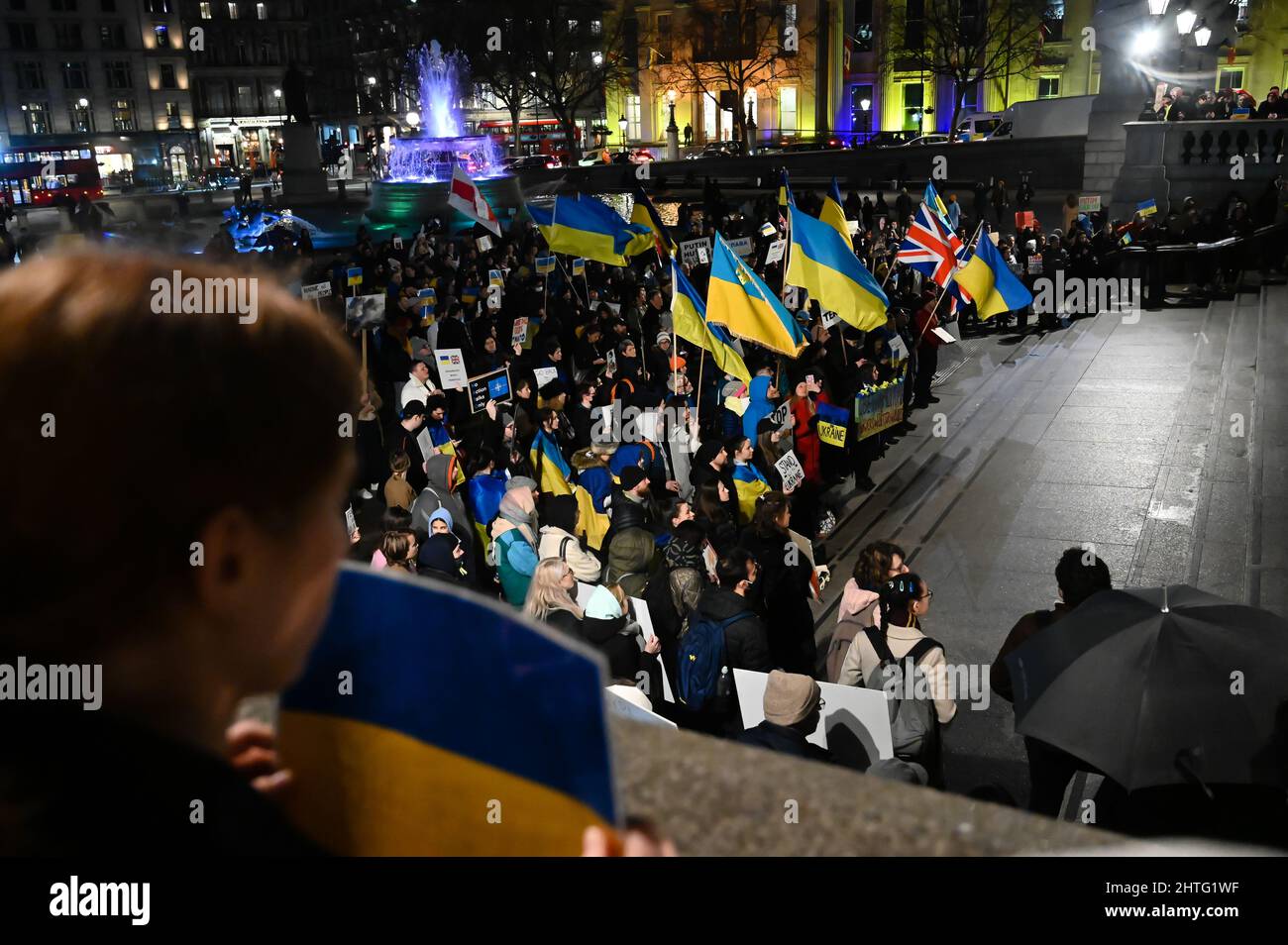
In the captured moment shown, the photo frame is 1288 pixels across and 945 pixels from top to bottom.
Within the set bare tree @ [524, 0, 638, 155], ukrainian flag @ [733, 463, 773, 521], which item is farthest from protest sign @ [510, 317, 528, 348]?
bare tree @ [524, 0, 638, 155]

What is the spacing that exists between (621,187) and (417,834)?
44.5 meters

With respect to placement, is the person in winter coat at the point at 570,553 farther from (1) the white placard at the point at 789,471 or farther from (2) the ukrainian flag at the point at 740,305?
(2) the ukrainian flag at the point at 740,305

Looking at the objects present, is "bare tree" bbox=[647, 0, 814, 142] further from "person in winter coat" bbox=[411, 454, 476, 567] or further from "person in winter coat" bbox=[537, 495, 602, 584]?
"person in winter coat" bbox=[537, 495, 602, 584]

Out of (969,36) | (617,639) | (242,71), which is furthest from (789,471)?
(242,71)

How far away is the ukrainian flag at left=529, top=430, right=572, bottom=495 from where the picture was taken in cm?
901

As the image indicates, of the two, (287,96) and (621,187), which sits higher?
→ (287,96)

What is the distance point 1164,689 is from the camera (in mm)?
4359

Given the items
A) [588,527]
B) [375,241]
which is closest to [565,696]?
[588,527]

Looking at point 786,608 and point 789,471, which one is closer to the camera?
point 786,608

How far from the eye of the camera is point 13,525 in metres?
0.85

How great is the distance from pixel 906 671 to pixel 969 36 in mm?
54952

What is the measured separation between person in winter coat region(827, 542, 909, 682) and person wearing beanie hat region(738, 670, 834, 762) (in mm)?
943

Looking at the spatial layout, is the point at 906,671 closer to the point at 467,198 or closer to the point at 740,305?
the point at 740,305

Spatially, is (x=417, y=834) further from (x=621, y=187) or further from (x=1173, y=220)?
(x=621, y=187)
